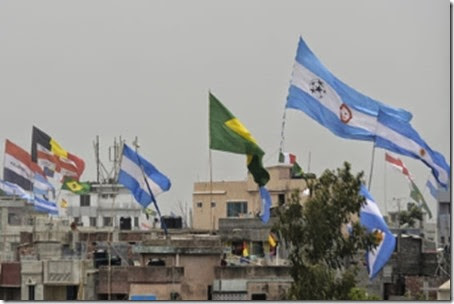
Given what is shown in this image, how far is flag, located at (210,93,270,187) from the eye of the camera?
147ft

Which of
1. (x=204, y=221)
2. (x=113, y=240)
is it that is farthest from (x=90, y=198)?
(x=113, y=240)

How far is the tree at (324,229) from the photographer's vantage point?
4331 centimetres

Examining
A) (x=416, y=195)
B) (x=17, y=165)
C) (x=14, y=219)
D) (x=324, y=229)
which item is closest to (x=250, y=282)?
(x=324, y=229)

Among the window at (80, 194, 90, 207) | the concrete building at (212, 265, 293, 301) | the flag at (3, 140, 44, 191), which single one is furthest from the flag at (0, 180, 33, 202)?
the concrete building at (212, 265, 293, 301)

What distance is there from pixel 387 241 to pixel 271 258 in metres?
6.03

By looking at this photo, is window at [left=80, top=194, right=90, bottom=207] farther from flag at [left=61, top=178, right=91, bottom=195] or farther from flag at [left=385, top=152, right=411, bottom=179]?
flag at [left=385, top=152, right=411, bottom=179]

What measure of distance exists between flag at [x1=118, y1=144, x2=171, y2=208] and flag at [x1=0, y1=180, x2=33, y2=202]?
101 ft


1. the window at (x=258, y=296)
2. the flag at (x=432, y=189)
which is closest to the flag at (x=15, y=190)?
the flag at (x=432, y=189)

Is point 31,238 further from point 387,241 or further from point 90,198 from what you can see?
point 90,198

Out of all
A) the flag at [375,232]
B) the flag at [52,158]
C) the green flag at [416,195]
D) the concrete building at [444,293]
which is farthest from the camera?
the flag at [52,158]

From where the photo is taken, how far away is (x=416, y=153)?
4566 centimetres

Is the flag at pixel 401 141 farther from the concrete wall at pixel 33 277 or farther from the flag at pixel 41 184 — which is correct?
the flag at pixel 41 184

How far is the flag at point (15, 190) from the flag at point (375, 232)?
38.0 meters

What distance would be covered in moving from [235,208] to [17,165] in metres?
10.8
